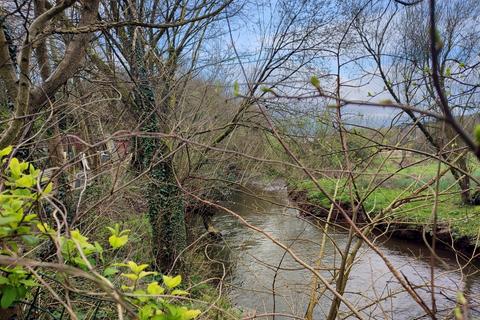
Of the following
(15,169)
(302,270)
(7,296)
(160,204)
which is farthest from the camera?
(302,270)

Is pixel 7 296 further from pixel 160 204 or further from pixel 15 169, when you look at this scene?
pixel 160 204

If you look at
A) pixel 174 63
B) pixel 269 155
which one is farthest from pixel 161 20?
pixel 269 155

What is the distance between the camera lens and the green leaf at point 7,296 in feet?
3.44

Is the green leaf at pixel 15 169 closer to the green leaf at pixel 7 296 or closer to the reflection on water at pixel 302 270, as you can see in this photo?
the green leaf at pixel 7 296

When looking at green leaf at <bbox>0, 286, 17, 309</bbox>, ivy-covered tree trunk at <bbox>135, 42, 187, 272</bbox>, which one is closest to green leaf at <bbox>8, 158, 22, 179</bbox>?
green leaf at <bbox>0, 286, 17, 309</bbox>

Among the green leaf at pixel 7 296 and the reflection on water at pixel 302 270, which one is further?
the reflection on water at pixel 302 270

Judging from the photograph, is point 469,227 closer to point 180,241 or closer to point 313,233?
point 313,233

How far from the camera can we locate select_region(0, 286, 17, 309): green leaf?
1050mm

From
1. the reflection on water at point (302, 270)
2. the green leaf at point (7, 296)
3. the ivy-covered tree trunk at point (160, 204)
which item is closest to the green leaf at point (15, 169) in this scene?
the green leaf at point (7, 296)

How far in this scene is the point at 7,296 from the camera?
41.8 inches

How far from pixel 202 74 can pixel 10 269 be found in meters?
7.96

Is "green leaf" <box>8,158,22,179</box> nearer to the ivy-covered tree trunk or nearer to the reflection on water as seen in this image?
the reflection on water

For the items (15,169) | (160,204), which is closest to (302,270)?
(160,204)

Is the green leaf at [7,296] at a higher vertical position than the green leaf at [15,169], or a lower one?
lower
